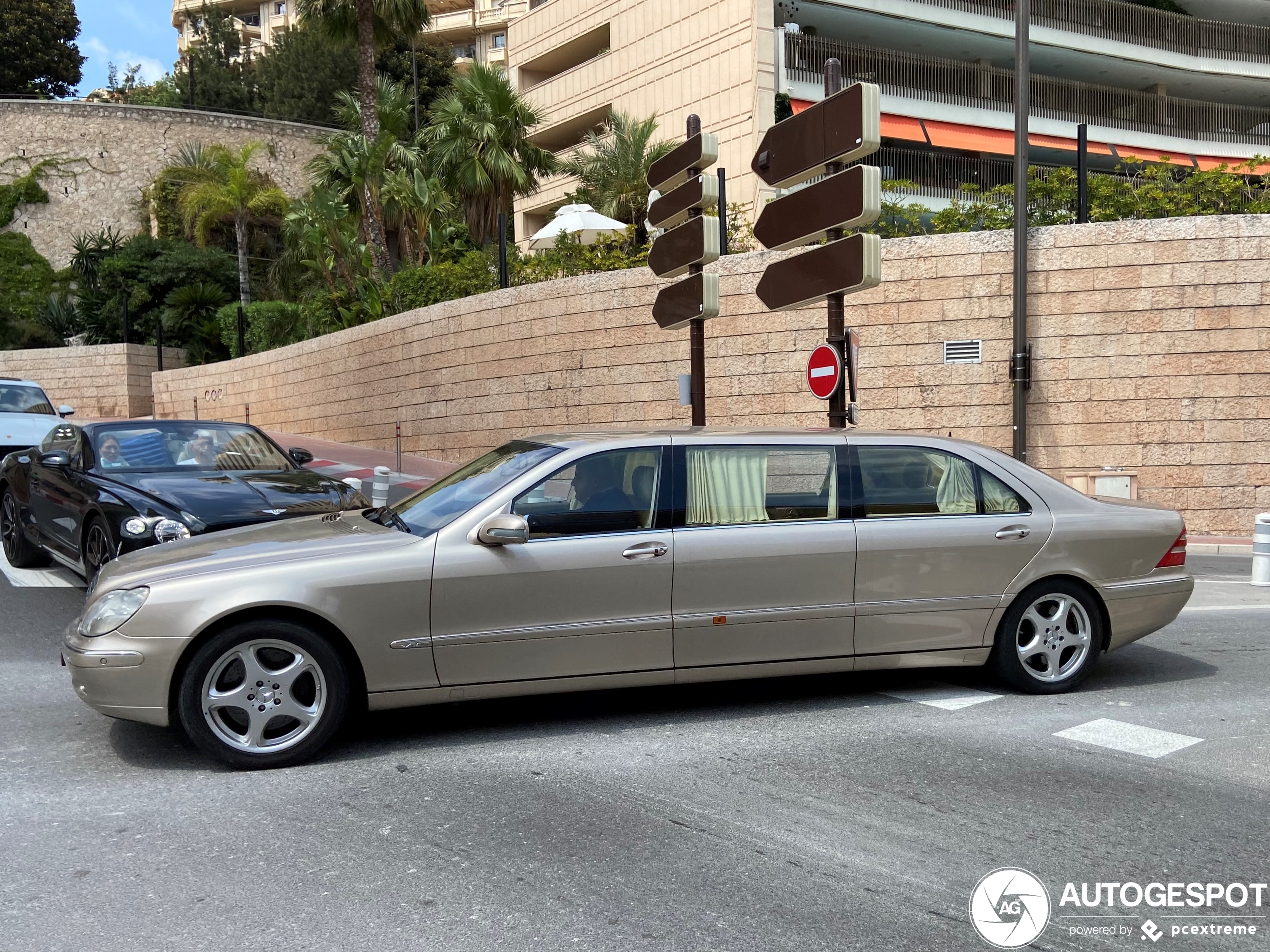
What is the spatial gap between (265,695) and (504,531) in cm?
124

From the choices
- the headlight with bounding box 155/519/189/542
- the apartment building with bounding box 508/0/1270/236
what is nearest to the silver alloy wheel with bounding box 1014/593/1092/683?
the headlight with bounding box 155/519/189/542

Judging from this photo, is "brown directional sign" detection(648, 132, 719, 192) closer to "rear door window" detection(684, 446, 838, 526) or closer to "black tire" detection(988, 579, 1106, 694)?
"rear door window" detection(684, 446, 838, 526)

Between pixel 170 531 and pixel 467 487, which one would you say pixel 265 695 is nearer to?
pixel 467 487

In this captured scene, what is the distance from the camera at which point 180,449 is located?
358 inches

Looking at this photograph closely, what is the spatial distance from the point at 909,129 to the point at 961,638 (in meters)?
23.7

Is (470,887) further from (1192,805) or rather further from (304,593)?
(1192,805)

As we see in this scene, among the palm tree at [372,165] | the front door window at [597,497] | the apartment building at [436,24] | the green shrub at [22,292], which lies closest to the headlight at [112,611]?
the front door window at [597,497]

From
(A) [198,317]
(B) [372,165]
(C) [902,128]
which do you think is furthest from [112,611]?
(A) [198,317]

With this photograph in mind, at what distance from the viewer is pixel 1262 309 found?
13742 millimetres

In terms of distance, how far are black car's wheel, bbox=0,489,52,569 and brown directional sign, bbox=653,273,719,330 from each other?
20.8 feet

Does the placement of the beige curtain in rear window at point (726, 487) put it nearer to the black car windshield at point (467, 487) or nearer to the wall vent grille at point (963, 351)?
the black car windshield at point (467, 487)

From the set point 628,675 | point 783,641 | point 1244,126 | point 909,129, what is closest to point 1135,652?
point 783,641

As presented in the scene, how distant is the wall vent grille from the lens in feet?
47.5

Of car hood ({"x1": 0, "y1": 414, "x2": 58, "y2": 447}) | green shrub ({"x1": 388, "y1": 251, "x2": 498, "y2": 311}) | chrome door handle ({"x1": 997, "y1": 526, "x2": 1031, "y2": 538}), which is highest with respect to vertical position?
green shrub ({"x1": 388, "y1": 251, "x2": 498, "y2": 311})
